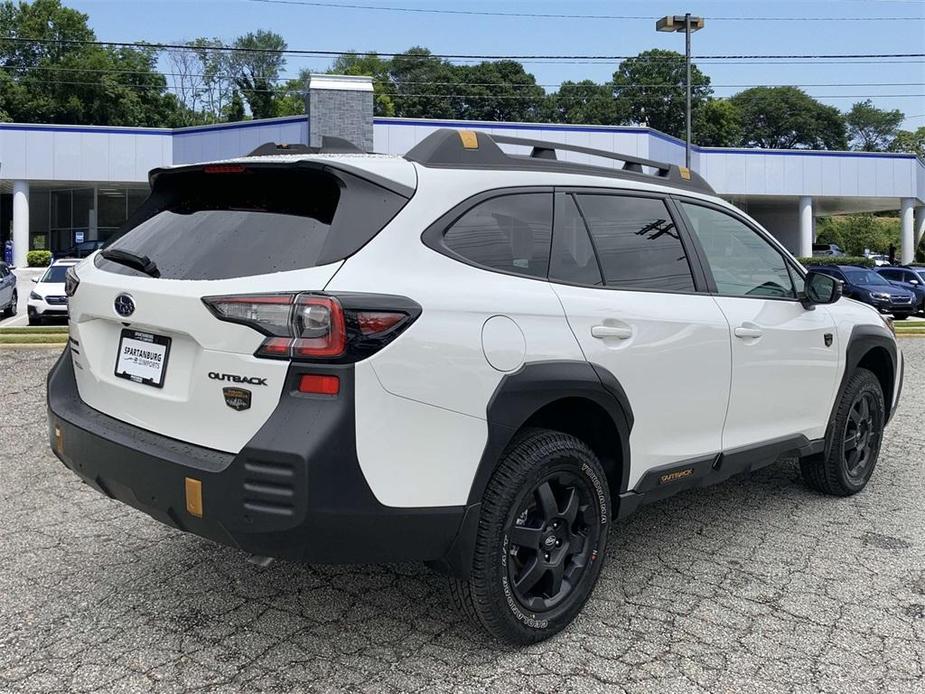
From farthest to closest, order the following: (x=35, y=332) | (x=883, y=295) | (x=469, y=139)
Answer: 1. (x=883, y=295)
2. (x=35, y=332)
3. (x=469, y=139)

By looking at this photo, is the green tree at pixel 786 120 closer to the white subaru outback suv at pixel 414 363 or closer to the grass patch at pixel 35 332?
the grass patch at pixel 35 332

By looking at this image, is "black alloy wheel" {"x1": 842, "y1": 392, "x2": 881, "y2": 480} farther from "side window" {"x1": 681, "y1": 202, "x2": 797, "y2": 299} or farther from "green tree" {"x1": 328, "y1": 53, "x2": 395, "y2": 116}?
"green tree" {"x1": 328, "y1": 53, "x2": 395, "y2": 116}

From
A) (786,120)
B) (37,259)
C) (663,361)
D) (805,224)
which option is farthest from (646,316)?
(786,120)

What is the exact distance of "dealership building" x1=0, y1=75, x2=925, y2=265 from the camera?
92.7ft

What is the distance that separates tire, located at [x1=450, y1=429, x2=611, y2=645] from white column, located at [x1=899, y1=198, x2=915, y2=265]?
43280mm

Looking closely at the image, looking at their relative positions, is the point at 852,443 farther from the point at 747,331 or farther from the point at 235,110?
the point at 235,110

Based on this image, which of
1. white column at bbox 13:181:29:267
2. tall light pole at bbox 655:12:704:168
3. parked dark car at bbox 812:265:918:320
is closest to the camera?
parked dark car at bbox 812:265:918:320

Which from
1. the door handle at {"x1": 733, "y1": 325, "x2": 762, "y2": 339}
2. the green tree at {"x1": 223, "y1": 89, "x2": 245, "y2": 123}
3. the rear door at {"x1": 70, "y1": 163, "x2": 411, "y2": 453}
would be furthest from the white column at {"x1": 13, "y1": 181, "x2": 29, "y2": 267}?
the green tree at {"x1": 223, "y1": 89, "x2": 245, "y2": 123}

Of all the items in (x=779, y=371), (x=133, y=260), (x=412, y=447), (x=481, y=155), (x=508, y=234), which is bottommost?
(x=412, y=447)

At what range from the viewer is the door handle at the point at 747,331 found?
3731 mm

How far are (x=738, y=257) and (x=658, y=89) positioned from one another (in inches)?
3581

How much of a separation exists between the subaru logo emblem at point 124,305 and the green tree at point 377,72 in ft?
248

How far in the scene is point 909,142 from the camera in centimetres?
10869

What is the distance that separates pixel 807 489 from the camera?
5078 millimetres
